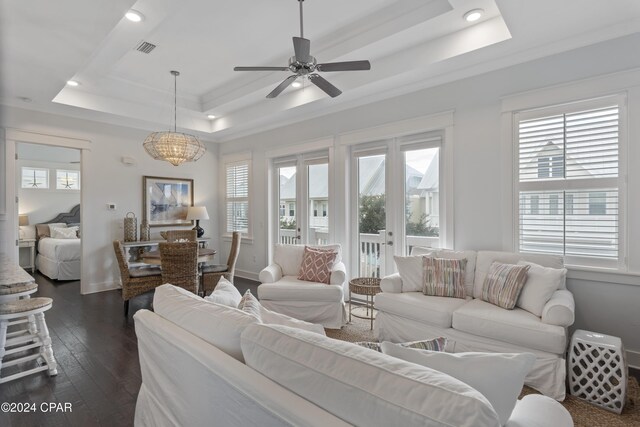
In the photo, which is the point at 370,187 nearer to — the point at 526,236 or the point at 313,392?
the point at 526,236

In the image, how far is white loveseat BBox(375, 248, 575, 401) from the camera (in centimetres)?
230

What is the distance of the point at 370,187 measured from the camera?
449cm

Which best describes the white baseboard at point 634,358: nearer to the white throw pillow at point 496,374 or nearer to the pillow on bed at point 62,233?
the white throw pillow at point 496,374

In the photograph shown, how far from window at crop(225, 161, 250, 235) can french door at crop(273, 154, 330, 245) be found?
2.46 feet

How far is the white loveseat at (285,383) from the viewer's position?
83 centimetres

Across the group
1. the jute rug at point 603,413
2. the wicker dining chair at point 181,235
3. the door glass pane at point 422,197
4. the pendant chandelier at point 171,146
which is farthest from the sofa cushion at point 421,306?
the wicker dining chair at point 181,235

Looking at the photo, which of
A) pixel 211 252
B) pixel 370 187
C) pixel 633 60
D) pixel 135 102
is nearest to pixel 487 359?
pixel 633 60

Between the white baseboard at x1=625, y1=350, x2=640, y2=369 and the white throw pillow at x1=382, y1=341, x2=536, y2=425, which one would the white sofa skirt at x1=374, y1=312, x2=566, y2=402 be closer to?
the white throw pillow at x1=382, y1=341, x2=536, y2=425

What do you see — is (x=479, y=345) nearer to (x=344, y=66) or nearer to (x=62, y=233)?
(x=344, y=66)

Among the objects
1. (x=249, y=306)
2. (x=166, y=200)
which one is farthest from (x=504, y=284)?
(x=166, y=200)

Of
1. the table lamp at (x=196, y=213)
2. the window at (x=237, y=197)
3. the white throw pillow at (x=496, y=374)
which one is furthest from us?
the window at (x=237, y=197)

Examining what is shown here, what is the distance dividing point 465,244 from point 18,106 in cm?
599

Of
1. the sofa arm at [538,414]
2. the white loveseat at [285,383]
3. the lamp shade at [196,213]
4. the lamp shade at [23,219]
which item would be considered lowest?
the sofa arm at [538,414]

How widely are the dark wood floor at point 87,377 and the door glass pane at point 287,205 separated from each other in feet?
8.17
